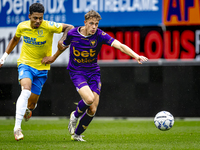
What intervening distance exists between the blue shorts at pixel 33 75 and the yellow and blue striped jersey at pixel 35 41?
0.09 metres

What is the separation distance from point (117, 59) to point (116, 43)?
559 centimetres

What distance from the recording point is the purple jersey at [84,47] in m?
6.73

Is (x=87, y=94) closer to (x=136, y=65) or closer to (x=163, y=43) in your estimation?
(x=136, y=65)

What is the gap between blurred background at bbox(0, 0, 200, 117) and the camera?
37.3ft

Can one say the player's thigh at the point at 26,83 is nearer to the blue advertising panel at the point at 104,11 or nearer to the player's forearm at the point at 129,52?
the player's forearm at the point at 129,52

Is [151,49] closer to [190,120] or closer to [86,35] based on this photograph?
[190,120]

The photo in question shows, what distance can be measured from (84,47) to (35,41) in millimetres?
965

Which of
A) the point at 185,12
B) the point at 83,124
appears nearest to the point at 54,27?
the point at 83,124

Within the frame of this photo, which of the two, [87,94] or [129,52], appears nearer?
[129,52]

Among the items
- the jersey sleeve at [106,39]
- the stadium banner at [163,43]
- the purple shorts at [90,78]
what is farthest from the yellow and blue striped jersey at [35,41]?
the stadium banner at [163,43]

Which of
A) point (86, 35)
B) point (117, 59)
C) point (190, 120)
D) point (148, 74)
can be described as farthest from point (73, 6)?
point (86, 35)

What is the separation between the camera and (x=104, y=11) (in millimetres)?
12344

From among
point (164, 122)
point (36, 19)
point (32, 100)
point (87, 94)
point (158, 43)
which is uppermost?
point (36, 19)

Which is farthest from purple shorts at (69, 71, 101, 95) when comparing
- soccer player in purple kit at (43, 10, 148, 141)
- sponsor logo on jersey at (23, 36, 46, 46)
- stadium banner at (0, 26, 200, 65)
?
stadium banner at (0, 26, 200, 65)
